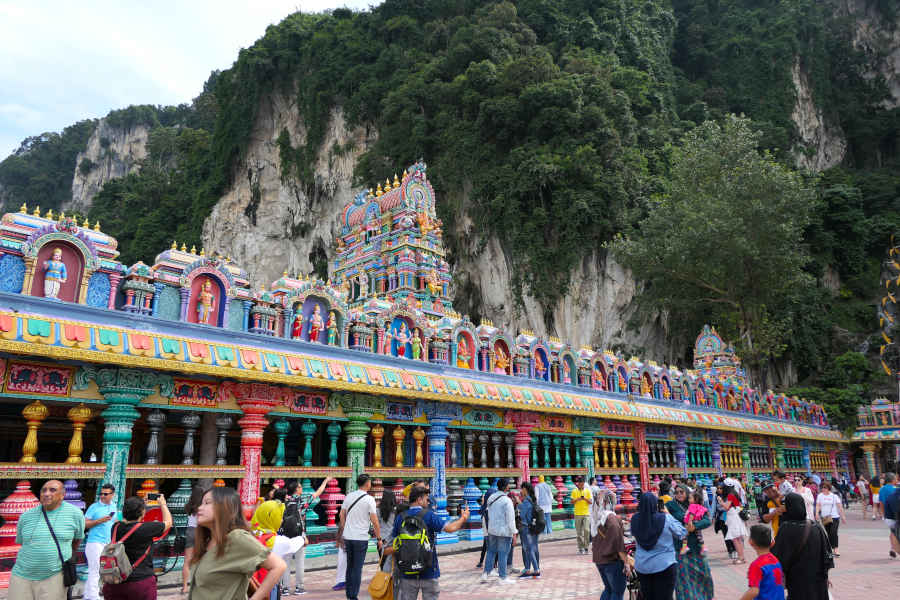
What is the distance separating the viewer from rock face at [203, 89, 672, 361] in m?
31.6

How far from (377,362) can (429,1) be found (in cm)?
3602

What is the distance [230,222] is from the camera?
44875 millimetres

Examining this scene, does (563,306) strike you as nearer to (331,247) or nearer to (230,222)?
(331,247)

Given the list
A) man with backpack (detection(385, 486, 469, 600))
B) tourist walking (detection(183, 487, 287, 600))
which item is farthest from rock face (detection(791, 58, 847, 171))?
tourist walking (detection(183, 487, 287, 600))

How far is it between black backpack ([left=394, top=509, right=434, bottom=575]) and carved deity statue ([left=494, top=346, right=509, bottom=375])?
321 inches

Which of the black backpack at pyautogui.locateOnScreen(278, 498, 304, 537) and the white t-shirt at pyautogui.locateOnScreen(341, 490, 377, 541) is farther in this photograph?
the black backpack at pyautogui.locateOnScreen(278, 498, 304, 537)

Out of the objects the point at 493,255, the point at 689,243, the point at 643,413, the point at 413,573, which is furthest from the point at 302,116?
the point at 413,573

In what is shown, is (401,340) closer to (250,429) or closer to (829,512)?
(250,429)

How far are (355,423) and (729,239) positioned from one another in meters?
22.5

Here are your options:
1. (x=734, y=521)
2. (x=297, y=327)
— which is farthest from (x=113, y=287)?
(x=734, y=521)

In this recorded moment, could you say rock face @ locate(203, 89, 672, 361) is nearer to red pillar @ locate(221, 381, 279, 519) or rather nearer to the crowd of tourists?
red pillar @ locate(221, 381, 279, 519)

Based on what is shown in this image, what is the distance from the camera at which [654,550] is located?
5480 millimetres

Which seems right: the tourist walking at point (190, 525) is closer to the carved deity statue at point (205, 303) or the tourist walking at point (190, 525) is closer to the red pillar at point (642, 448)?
the carved deity statue at point (205, 303)

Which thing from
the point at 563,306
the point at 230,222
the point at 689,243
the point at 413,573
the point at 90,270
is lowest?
the point at 413,573
